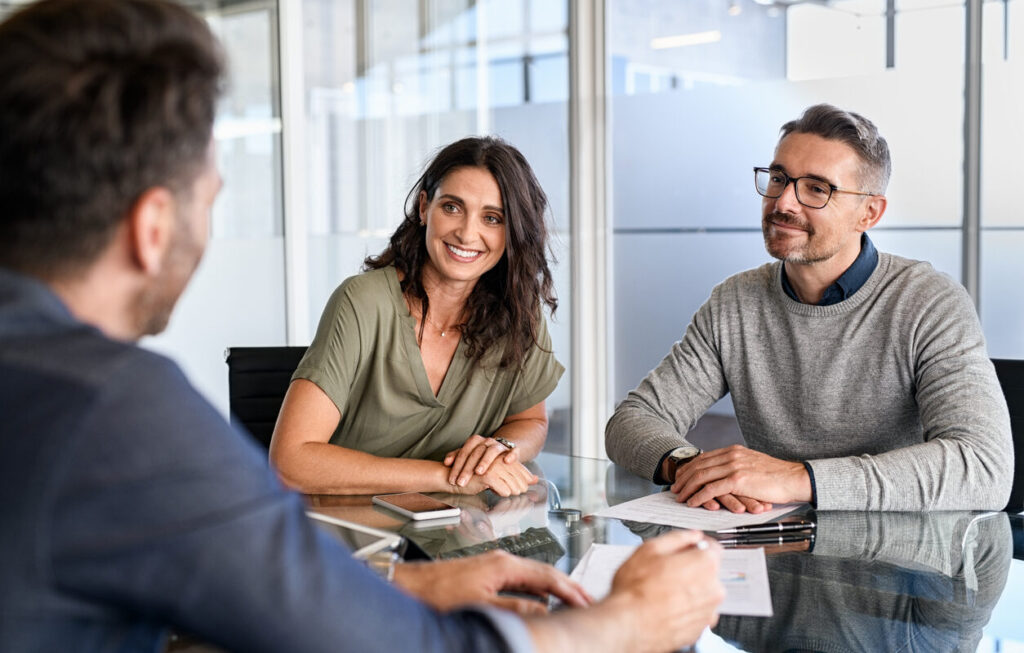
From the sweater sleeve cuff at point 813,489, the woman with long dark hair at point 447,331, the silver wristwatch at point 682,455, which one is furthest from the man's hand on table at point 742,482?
the woman with long dark hair at point 447,331

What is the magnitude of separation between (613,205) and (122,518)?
14.2 feet

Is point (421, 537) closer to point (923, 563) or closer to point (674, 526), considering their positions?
point (674, 526)

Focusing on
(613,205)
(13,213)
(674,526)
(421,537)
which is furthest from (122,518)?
(613,205)

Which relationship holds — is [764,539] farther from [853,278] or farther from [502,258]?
[502,258]

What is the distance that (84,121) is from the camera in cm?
82

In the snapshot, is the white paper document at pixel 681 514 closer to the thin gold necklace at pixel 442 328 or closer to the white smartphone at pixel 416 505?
the white smartphone at pixel 416 505

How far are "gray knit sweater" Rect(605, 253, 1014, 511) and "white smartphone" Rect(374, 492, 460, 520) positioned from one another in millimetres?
492

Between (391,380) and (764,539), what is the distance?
1015 mm

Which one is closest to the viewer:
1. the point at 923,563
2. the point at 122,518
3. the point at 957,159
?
the point at 122,518

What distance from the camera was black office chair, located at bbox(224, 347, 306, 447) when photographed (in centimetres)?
273

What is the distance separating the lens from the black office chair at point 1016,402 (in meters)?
2.24

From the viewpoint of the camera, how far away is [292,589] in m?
0.79

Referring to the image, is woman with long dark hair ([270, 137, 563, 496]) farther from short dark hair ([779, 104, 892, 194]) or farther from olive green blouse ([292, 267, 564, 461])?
short dark hair ([779, 104, 892, 194])

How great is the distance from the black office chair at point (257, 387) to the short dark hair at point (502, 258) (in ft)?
1.35
